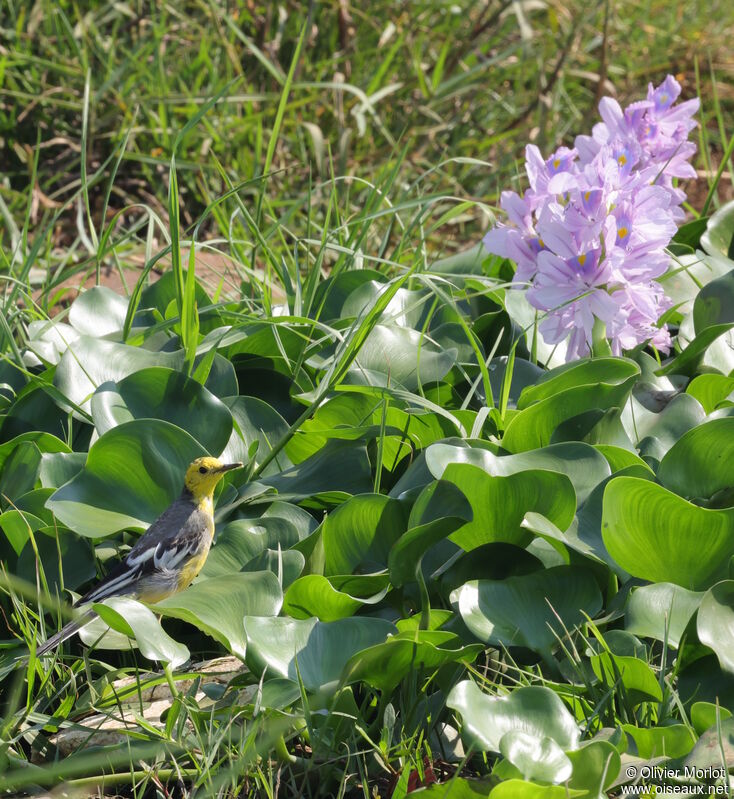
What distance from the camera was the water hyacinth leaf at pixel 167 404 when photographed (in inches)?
82.6

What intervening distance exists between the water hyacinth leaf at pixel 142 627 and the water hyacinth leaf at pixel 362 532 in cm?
38

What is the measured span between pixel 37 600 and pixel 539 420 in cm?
102

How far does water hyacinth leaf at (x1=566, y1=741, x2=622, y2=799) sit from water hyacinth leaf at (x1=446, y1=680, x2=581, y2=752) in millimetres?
41

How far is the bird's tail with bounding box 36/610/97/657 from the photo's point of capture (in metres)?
1.67

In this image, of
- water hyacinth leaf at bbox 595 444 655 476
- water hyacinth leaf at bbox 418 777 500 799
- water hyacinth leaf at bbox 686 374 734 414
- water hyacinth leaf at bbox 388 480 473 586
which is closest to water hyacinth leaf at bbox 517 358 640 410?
water hyacinth leaf at bbox 595 444 655 476

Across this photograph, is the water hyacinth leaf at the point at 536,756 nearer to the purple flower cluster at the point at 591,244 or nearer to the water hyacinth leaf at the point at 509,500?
the water hyacinth leaf at the point at 509,500

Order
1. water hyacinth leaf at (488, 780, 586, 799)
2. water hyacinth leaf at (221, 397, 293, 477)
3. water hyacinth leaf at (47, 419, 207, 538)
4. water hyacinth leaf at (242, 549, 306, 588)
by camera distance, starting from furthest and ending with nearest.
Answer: water hyacinth leaf at (221, 397, 293, 477) → water hyacinth leaf at (47, 419, 207, 538) → water hyacinth leaf at (242, 549, 306, 588) → water hyacinth leaf at (488, 780, 586, 799)

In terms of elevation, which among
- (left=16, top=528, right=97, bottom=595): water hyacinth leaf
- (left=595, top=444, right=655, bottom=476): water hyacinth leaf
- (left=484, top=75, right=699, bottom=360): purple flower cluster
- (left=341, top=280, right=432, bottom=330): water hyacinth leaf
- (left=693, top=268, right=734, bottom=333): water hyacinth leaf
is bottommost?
(left=16, top=528, right=97, bottom=595): water hyacinth leaf

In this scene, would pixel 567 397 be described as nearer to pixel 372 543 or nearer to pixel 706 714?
pixel 372 543

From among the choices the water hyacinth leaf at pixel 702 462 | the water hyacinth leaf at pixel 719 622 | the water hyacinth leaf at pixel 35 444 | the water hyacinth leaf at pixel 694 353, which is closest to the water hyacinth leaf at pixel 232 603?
the water hyacinth leaf at pixel 35 444

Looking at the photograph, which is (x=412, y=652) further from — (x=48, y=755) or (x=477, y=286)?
(x=477, y=286)

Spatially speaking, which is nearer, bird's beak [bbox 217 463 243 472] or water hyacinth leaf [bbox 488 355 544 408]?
bird's beak [bbox 217 463 243 472]

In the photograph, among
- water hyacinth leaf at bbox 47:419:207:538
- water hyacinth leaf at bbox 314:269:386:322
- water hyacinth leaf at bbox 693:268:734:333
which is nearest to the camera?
water hyacinth leaf at bbox 47:419:207:538

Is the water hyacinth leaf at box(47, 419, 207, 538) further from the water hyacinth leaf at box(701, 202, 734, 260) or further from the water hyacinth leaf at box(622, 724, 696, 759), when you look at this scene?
the water hyacinth leaf at box(701, 202, 734, 260)
